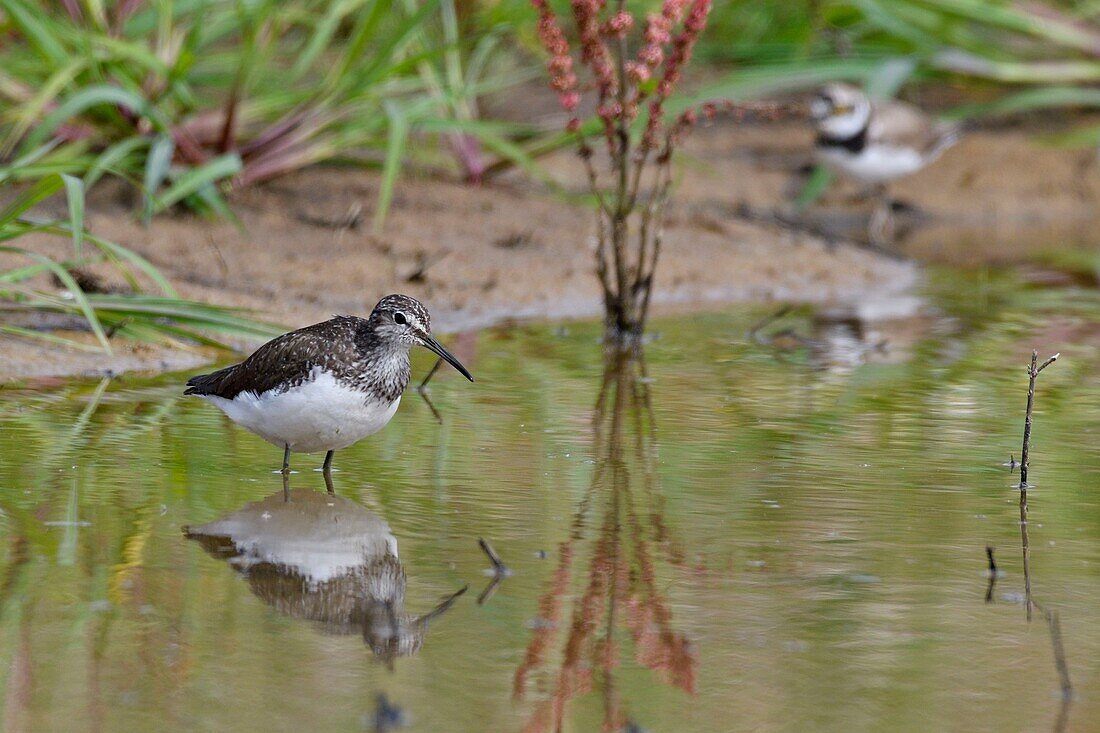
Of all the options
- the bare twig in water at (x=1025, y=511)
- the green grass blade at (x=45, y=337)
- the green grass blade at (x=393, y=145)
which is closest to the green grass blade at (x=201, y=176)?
the green grass blade at (x=393, y=145)

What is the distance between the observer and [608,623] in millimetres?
3918

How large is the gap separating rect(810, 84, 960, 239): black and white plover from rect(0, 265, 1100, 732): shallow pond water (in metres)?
5.20

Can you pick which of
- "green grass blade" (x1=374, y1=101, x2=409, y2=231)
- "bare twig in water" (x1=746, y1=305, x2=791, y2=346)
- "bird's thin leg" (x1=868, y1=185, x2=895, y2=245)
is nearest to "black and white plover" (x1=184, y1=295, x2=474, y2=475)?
"bare twig in water" (x1=746, y1=305, x2=791, y2=346)

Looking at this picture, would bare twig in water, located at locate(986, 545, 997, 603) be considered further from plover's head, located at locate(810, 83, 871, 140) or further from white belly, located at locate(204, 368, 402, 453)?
plover's head, located at locate(810, 83, 871, 140)

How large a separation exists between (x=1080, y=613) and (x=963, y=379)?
3.20 metres

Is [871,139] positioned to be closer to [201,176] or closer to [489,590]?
[201,176]

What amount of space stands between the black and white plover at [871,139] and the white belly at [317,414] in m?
7.45

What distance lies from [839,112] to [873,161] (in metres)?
0.47

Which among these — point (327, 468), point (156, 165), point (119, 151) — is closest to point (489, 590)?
point (327, 468)

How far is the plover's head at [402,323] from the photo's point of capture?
217 inches

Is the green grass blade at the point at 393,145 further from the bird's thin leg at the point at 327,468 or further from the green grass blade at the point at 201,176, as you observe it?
the bird's thin leg at the point at 327,468

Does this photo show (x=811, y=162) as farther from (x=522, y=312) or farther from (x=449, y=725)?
(x=449, y=725)

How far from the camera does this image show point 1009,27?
42.0 feet

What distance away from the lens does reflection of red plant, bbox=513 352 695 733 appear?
350 cm
